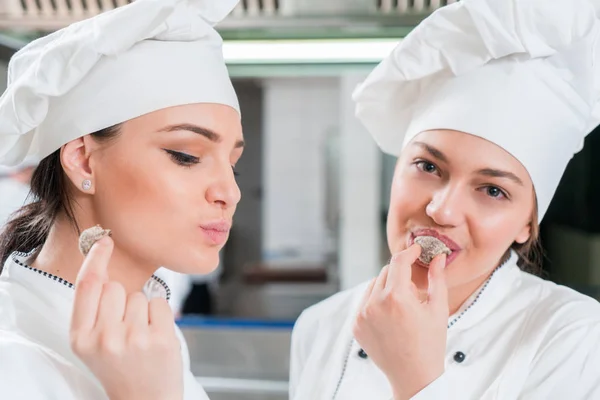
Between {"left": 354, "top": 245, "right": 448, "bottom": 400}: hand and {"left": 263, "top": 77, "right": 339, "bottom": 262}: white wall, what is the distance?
485 centimetres

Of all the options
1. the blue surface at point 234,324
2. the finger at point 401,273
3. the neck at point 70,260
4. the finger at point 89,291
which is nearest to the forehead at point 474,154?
the finger at point 401,273

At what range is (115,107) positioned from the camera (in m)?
1.18

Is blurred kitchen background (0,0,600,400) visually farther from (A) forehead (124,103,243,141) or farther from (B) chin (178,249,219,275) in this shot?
(B) chin (178,249,219,275)

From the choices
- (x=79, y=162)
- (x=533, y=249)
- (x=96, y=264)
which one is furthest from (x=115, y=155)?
(x=533, y=249)

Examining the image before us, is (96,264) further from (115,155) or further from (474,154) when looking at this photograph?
(474,154)

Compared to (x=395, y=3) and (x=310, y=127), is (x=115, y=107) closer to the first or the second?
(x=395, y=3)

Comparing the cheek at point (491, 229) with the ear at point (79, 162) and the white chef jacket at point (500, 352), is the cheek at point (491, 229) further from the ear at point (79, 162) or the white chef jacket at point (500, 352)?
the ear at point (79, 162)

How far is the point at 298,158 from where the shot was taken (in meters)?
6.17

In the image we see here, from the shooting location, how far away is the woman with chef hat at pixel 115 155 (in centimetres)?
110

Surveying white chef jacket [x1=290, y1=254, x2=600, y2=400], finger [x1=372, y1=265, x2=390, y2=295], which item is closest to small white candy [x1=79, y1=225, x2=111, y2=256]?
finger [x1=372, y1=265, x2=390, y2=295]

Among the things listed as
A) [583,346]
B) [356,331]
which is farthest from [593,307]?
[356,331]

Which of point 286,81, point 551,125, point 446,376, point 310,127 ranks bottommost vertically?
point 310,127

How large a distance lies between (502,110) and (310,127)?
4757 millimetres

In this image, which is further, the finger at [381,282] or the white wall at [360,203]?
the white wall at [360,203]
